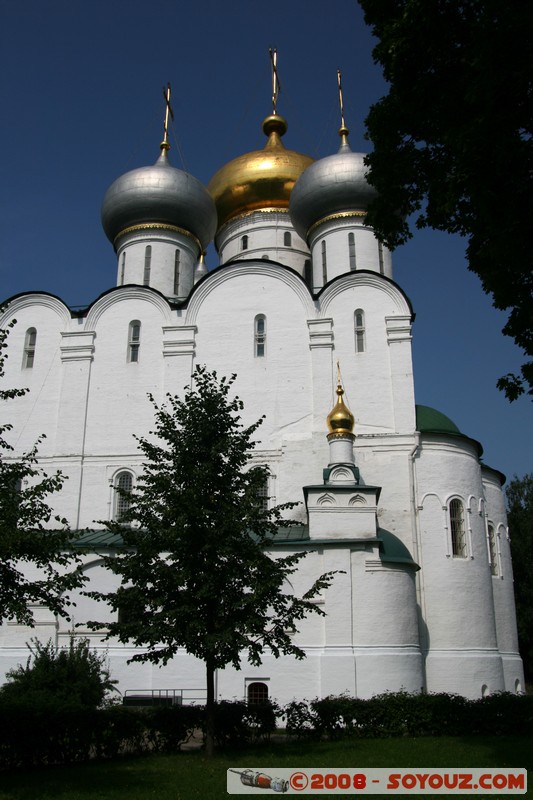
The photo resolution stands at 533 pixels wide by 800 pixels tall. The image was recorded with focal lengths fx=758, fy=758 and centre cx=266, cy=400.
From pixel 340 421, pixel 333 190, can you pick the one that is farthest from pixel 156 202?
pixel 340 421

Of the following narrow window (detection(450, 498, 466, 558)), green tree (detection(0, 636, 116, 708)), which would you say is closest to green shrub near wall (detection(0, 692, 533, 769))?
green tree (detection(0, 636, 116, 708))

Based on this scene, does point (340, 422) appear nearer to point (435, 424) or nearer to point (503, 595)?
point (435, 424)

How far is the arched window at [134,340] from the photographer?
20.1 meters

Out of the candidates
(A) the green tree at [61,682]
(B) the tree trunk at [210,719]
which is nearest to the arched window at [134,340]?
(A) the green tree at [61,682]

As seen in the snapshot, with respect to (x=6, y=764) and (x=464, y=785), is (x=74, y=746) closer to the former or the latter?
(x=6, y=764)

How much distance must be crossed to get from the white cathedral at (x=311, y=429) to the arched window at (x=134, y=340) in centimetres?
5

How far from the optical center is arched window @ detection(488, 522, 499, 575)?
61.1 feet

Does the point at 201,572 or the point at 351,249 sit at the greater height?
the point at 351,249

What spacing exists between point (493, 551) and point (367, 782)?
13.3 m

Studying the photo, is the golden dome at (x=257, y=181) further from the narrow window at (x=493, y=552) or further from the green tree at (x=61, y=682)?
the green tree at (x=61, y=682)

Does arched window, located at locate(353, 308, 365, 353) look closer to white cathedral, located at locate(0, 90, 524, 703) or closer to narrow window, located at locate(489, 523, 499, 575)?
white cathedral, located at locate(0, 90, 524, 703)

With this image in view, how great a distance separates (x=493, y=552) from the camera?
18.8 metres

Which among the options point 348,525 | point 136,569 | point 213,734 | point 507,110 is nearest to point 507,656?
point 348,525

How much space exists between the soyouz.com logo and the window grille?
40.5ft
